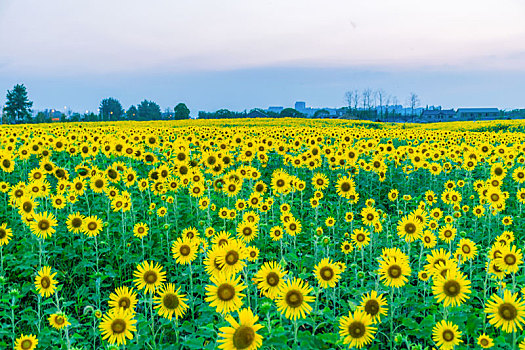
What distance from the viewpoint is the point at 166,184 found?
748cm

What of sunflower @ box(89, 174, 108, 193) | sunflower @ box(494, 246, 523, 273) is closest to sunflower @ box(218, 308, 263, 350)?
sunflower @ box(494, 246, 523, 273)

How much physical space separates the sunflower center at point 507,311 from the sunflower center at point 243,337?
1.92 m

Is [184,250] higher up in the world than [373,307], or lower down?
higher up

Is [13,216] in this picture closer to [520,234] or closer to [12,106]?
[520,234]

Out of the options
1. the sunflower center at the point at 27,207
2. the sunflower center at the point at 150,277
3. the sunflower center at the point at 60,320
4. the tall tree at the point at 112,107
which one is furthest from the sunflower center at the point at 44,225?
the tall tree at the point at 112,107

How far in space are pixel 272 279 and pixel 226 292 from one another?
380mm

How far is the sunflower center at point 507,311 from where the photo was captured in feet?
9.57

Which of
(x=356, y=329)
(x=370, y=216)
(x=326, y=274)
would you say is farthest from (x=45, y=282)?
(x=370, y=216)

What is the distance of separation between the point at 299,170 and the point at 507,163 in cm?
543

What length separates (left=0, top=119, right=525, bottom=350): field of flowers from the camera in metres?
3.12

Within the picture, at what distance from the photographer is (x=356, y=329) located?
2.89 metres

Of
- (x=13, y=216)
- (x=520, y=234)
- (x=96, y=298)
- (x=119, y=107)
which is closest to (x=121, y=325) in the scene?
(x=96, y=298)

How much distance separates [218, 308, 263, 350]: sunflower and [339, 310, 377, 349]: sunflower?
74 centimetres

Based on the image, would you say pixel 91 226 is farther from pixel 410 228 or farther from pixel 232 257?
pixel 410 228
